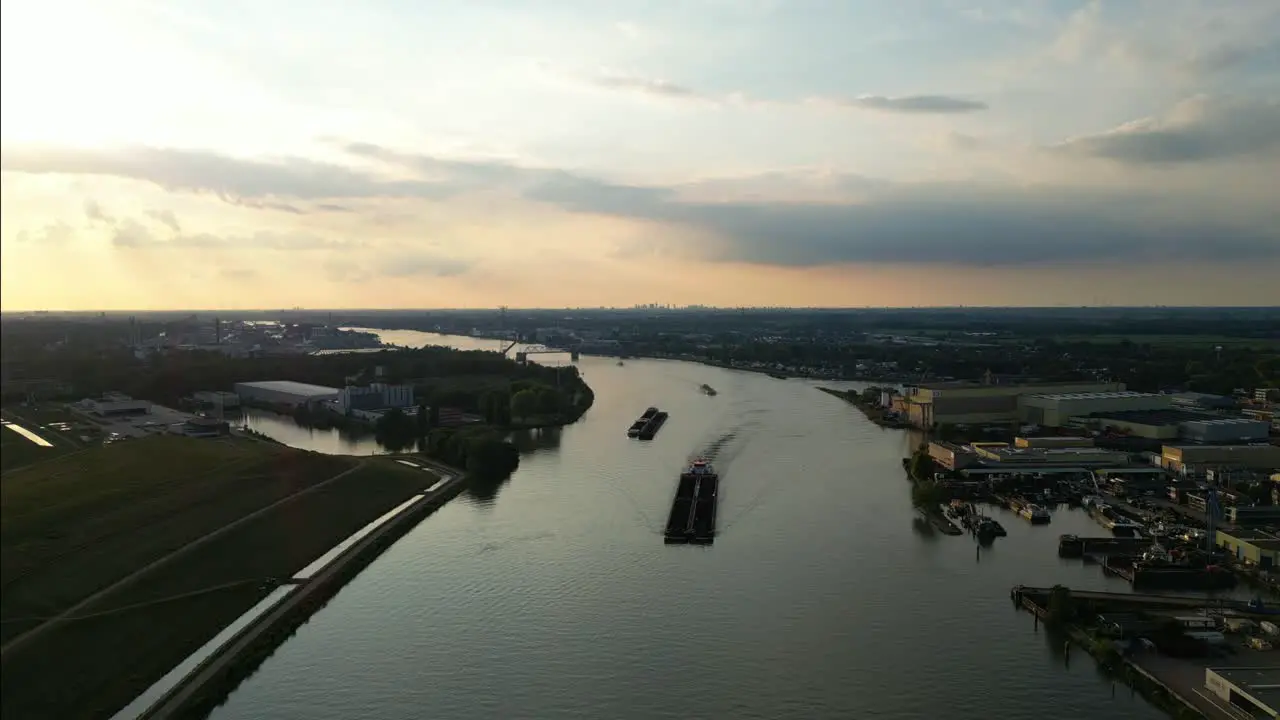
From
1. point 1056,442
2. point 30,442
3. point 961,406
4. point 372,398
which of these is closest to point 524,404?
point 372,398

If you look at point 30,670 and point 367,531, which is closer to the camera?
point 30,670

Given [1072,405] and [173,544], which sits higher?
[1072,405]

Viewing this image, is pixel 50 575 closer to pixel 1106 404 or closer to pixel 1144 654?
pixel 1144 654

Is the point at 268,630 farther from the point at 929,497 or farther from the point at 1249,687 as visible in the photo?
the point at 929,497

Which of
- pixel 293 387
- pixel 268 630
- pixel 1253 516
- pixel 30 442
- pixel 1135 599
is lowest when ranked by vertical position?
pixel 268 630

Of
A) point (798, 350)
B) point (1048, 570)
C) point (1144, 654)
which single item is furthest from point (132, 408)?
point (798, 350)

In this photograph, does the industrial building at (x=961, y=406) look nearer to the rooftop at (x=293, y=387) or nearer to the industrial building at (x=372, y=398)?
the industrial building at (x=372, y=398)
